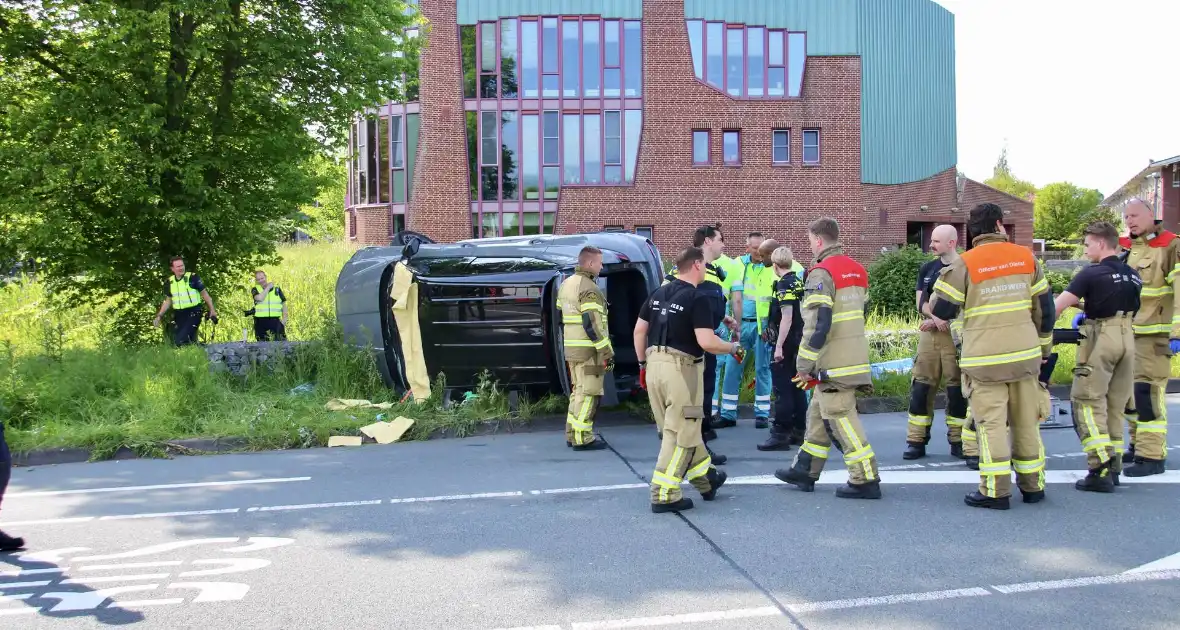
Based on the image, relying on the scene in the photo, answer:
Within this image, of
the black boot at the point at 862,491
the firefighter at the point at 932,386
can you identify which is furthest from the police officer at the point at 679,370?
the firefighter at the point at 932,386

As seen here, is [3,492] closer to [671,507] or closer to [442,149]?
[671,507]

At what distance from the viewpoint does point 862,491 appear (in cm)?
619

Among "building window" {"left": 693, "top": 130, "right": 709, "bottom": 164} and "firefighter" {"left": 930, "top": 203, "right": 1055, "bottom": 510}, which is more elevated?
"building window" {"left": 693, "top": 130, "right": 709, "bottom": 164}

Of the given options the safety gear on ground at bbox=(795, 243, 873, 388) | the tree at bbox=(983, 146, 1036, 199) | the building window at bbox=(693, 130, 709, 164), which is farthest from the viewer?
the tree at bbox=(983, 146, 1036, 199)

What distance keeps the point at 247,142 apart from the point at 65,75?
2522mm

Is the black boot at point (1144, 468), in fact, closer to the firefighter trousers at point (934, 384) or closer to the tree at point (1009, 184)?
the firefighter trousers at point (934, 384)

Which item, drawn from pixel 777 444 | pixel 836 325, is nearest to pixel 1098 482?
pixel 836 325

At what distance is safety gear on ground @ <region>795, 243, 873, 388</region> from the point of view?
6.17m

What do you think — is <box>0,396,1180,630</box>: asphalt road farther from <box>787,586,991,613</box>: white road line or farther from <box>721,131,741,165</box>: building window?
<box>721,131,741,165</box>: building window

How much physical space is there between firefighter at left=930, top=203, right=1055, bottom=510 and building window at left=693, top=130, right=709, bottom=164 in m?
27.0

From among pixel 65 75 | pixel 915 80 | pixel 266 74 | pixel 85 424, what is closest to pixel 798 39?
pixel 915 80

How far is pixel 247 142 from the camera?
1389cm

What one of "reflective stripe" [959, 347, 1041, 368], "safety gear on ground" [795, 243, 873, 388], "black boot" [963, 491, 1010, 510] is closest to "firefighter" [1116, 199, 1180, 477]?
"reflective stripe" [959, 347, 1041, 368]

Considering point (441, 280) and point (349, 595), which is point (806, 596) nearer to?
point (349, 595)
